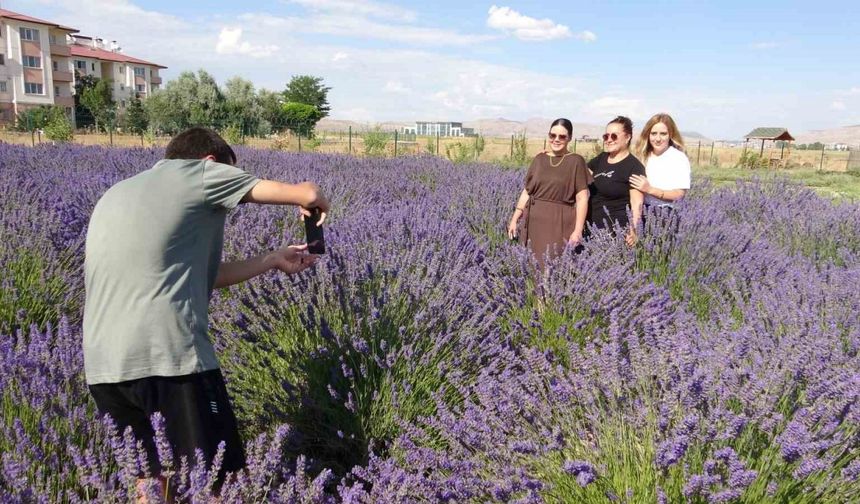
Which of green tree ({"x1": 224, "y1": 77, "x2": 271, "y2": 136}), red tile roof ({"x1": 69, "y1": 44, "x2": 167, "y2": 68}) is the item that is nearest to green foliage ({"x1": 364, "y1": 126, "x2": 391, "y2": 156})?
green tree ({"x1": 224, "y1": 77, "x2": 271, "y2": 136})

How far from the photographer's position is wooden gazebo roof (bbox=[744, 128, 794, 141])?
3950 centimetres

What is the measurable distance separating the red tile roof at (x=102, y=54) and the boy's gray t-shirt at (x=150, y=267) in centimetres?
6122

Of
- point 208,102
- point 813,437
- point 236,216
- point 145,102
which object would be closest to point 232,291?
point 236,216

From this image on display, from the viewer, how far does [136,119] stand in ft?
111

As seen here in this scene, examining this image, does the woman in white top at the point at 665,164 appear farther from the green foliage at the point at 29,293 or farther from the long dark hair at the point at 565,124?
the green foliage at the point at 29,293

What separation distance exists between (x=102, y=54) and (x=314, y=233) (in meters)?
64.7

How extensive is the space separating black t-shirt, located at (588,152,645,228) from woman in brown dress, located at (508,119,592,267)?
6.5 inches

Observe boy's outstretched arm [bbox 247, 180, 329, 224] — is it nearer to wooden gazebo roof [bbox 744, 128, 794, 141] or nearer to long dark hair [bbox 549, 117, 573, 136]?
long dark hair [bbox 549, 117, 573, 136]

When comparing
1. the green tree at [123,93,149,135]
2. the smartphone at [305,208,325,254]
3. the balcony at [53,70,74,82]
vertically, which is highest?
the balcony at [53,70,74,82]

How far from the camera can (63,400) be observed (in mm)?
1684

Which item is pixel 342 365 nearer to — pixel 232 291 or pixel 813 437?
pixel 232 291

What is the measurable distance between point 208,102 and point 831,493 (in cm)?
3944

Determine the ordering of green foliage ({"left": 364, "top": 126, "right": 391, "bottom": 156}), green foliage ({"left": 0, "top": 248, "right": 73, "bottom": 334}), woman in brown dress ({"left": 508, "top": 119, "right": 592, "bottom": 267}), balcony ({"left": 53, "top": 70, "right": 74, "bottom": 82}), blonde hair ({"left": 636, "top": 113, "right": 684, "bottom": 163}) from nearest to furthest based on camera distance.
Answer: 1. green foliage ({"left": 0, "top": 248, "right": 73, "bottom": 334})
2. woman in brown dress ({"left": 508, "top": 119, "right": 592, "bottom": 267})
3. blonde hair ({"left": 636, "top": 113, "right": 684, "bottom": 163})
4. green foliage ({"left": 364, "top": 126, "right": 391, "bottom": 156})
5. balcony ({"left": 53, "top": 70, "right": 74, "bottom": 82})

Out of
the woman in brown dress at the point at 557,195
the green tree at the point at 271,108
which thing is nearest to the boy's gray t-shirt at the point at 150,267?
the woman in brown dress at the point at 557,195
